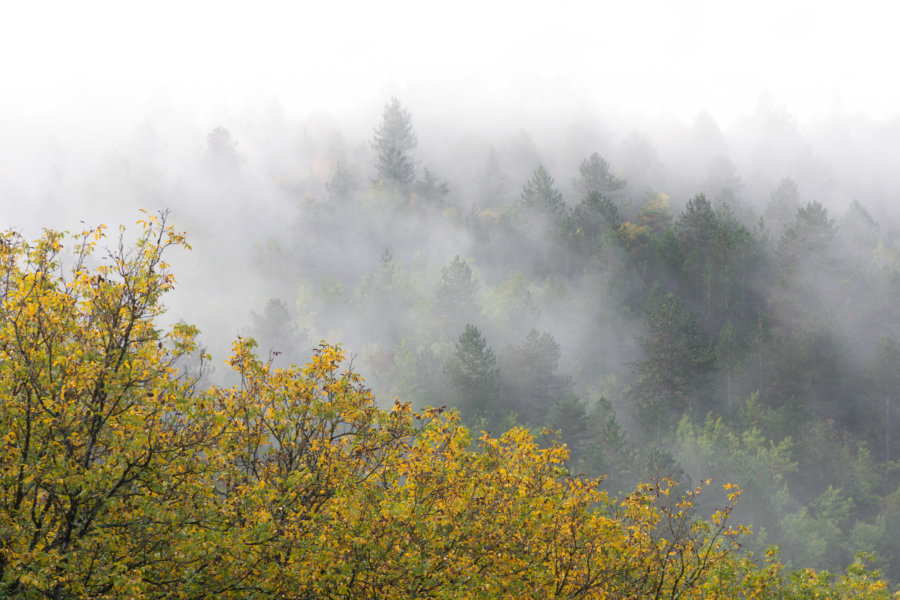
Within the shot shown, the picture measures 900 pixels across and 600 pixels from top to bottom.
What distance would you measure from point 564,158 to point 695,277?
7347 cm

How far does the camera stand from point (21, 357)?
11.9 metres

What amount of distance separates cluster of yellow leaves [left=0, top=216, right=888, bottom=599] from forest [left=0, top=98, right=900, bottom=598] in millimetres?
76

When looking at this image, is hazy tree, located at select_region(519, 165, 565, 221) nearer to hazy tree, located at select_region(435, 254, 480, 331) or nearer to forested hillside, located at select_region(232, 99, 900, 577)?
forested hillside, located at select_region(232, 99, 900, 577)

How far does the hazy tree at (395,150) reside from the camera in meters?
131

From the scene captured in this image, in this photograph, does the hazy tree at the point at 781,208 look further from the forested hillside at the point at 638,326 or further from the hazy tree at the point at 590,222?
the hazy tree at the point at 590,222

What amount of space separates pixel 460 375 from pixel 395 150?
245 ft

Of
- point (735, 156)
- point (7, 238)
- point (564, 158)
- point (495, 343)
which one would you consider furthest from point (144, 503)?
point (735, 156)

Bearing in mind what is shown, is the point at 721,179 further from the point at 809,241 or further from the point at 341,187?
the point at 341,187

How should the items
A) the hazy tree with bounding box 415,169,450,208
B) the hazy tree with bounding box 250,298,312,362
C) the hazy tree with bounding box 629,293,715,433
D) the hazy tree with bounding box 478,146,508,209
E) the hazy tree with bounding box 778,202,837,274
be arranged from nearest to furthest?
the hazy tree with bounding box 629,293,715,433
the hazy tree with bounding box 250,298,312,362
the hazy tree with bounding box 778,202,837,274
the hazy tree with bounding box 415,169,450,208
the hazy tree with bounding box 478,146,508,209

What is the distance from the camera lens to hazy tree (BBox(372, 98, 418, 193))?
130750 mm

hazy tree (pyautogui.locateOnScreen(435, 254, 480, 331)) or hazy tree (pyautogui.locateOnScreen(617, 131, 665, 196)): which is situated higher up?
hazy tree (pyautogui.locateOnScreen(617, 131, 665, 196))

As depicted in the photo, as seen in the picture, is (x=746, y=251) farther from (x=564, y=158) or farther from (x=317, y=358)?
(x=317, y=358)

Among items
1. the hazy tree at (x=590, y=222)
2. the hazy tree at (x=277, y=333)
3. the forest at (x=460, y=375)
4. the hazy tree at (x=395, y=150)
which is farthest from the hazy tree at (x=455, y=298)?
the hazy tree at (x=395, y=150)

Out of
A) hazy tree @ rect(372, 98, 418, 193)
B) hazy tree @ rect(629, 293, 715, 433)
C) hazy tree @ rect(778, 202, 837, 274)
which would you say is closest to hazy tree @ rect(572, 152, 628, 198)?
hazy tree @ rect(778, 202, 837, 274)
